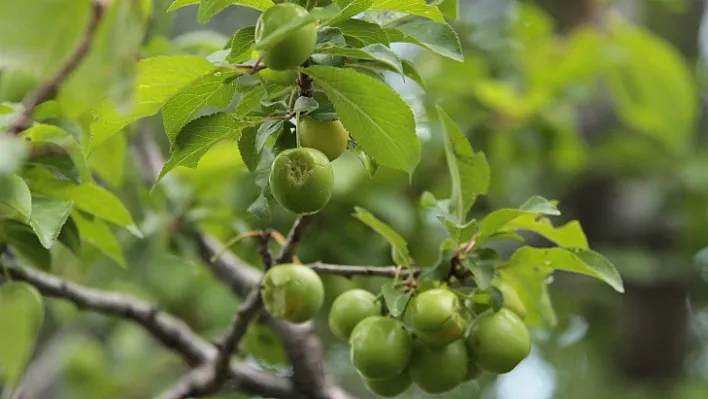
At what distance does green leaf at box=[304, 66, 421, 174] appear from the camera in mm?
561

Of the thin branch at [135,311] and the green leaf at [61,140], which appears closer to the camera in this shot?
the green leaf at [61,140]

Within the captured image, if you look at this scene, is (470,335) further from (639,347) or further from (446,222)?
(639,347)

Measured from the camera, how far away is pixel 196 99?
600 mm

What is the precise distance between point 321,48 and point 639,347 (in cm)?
183

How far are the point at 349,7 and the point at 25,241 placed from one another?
1.25ft

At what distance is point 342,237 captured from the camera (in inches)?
45.0

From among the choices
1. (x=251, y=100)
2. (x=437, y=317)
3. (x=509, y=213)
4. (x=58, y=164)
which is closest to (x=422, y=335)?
(x=437, y=317)

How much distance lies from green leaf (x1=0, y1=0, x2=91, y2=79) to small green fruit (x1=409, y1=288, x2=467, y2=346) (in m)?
0.42

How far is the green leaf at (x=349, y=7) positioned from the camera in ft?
1.88

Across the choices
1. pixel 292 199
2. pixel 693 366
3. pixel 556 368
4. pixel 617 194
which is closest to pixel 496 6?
pixel 617 194

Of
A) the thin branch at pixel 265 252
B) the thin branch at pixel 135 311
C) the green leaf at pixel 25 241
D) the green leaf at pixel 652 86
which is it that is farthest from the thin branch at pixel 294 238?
the green leaf at pixel 652 86

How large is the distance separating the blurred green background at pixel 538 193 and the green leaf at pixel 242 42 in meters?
0.31

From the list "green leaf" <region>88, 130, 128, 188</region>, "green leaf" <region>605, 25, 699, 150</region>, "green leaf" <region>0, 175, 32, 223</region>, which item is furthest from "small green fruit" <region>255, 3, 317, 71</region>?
"green leaf" <region>605, 25, 699, 150</region>

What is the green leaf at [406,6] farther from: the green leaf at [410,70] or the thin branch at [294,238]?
the thin branch at [294,238]
